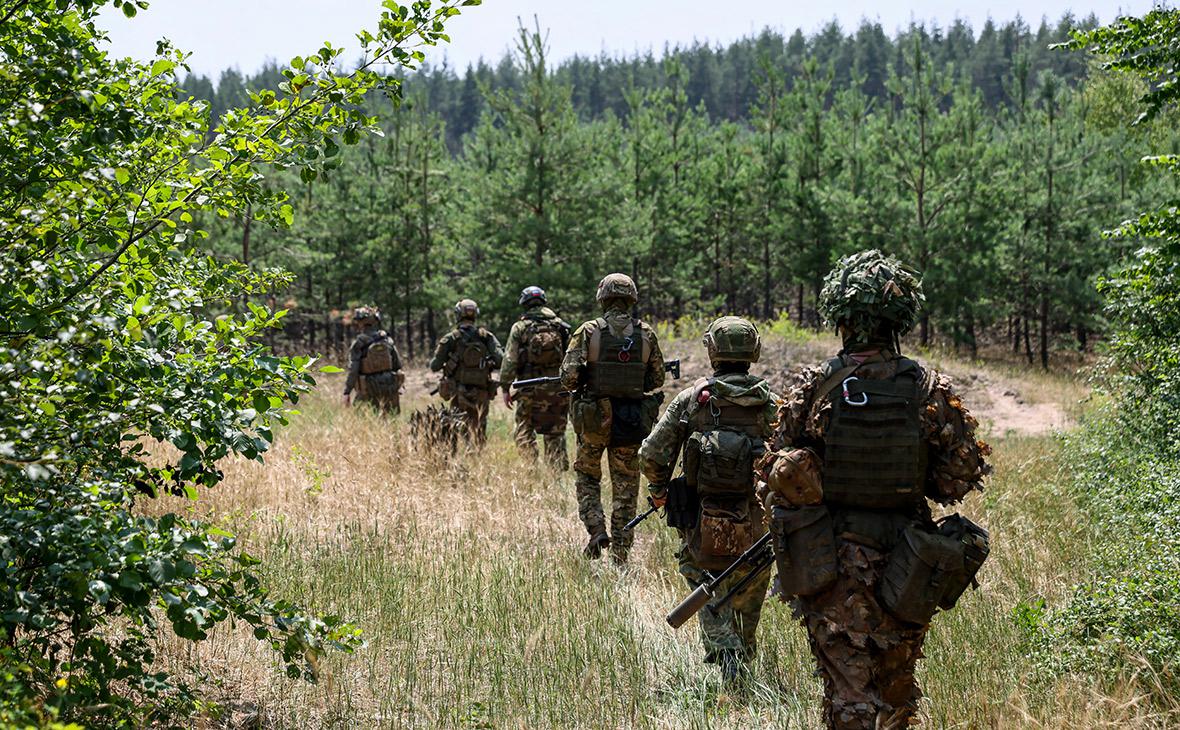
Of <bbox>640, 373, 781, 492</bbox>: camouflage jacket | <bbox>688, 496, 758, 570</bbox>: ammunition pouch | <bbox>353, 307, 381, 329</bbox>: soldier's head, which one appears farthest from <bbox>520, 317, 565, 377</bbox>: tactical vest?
<bbox>688, 496, 758, 570</bbox>: ammunition pouch

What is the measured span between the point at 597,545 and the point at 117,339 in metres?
4.32

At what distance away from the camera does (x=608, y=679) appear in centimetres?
432

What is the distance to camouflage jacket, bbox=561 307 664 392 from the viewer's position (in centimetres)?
663

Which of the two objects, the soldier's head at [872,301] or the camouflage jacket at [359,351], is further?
the camouflage jacket at [359,351]

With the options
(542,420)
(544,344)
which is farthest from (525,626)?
(542,420)

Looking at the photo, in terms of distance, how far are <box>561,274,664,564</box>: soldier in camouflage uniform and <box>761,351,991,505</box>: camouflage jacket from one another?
3000mm

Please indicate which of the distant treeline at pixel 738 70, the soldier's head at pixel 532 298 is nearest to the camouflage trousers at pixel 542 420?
the soldier's head at pixel 532 298

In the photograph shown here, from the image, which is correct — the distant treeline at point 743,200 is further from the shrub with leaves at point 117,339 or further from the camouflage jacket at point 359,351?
the shrub with leaves at point 117,339

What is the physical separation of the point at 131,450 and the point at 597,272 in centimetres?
1906

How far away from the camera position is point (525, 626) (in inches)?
190

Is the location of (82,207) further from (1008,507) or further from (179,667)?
(1008,507)

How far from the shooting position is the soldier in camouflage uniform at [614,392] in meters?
6.55

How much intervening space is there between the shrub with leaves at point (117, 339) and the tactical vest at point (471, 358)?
6.38 metres

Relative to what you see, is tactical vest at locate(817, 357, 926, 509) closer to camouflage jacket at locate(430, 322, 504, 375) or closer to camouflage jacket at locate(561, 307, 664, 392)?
camouflage jacket at locate(561, 307, 664, 392)
